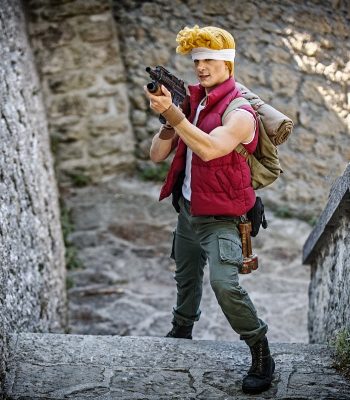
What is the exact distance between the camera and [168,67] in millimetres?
7012

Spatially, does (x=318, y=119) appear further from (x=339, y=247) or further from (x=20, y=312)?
(x=20, y=312)

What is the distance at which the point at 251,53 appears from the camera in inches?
262

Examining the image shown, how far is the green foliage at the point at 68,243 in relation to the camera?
6.49 m

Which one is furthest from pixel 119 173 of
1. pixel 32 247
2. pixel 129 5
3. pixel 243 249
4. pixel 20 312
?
pixel 243 249

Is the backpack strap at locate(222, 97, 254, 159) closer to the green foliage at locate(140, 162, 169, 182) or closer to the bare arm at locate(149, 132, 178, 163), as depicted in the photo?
the bare arm at locate(149, 132, 178, 163)

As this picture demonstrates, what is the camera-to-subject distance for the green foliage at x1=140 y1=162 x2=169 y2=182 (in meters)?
7.38

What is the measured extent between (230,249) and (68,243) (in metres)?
3.71

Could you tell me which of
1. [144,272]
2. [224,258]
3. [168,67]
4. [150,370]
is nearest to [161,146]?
[224,258]

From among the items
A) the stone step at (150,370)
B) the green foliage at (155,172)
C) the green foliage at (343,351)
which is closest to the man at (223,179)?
the stone step at (150,370)

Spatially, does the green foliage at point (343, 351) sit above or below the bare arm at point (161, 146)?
below

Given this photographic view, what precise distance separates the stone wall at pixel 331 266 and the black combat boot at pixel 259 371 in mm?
402

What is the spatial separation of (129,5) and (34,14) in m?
0.80

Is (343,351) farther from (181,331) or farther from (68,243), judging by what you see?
(68,243)

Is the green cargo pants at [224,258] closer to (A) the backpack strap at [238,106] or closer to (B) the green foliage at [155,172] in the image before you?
(A) the backpack strap at [238,106]
